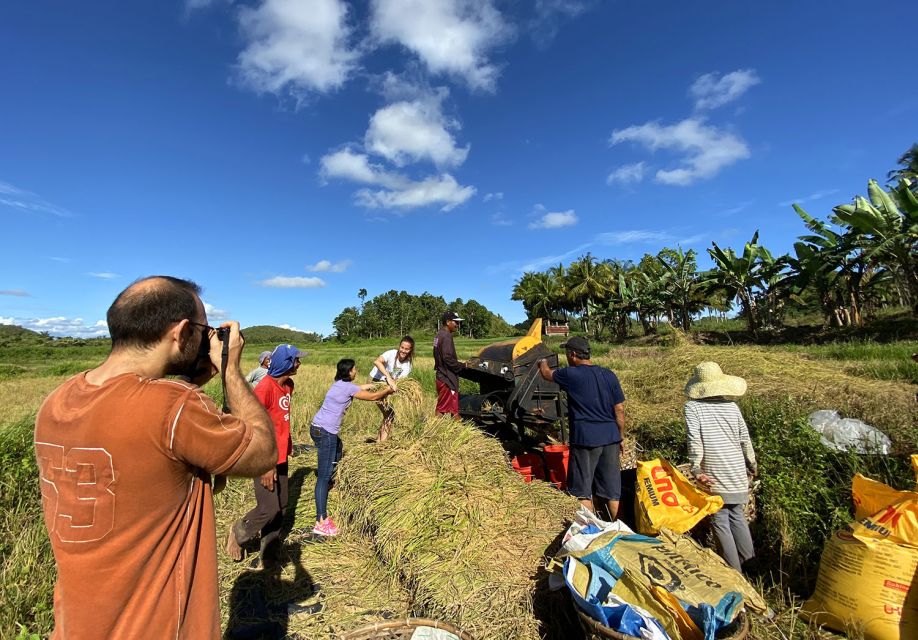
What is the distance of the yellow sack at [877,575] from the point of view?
85.5 inches

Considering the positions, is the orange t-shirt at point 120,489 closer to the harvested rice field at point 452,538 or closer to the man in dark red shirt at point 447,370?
the harvested rice field at point 452,538

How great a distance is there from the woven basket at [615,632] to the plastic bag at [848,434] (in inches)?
95.1

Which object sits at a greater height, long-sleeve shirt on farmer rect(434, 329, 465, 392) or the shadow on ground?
long-sleeve shirt on farmer rect(434, 329, 465, 392)

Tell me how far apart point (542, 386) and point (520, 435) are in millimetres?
906

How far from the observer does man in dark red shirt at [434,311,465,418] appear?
221 inches

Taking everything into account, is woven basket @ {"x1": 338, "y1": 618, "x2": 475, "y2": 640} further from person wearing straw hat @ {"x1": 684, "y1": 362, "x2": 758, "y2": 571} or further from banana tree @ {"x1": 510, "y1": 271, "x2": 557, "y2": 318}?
banana tree @ {"x1": 510, "y1": 271, "x2": 557, "y2": 318}

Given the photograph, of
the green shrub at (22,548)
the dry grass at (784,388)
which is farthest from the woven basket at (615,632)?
the green shrub at (22,548)

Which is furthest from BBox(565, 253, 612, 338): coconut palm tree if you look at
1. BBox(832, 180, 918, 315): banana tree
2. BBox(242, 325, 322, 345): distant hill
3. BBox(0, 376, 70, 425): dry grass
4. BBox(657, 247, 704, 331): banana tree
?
BBox(0, 376, 70, 425): dry grass

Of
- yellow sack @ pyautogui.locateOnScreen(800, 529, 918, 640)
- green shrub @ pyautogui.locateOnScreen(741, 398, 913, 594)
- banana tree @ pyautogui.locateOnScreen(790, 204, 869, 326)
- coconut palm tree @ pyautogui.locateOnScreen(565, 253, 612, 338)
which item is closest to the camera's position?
yellow sack @ pyautogui.locateOnScreen(800, 529, 918, 640)

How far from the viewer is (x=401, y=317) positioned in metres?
65.6

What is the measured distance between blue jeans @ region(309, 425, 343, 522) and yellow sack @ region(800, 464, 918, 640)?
367 cm

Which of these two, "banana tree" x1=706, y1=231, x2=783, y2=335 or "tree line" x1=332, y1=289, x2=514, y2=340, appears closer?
"banana tree" x1=706, y1=231, x2=783, y2=335

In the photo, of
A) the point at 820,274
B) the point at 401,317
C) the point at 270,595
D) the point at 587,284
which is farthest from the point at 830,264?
the point at 401,317

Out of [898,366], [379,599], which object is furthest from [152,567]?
[898,366]
